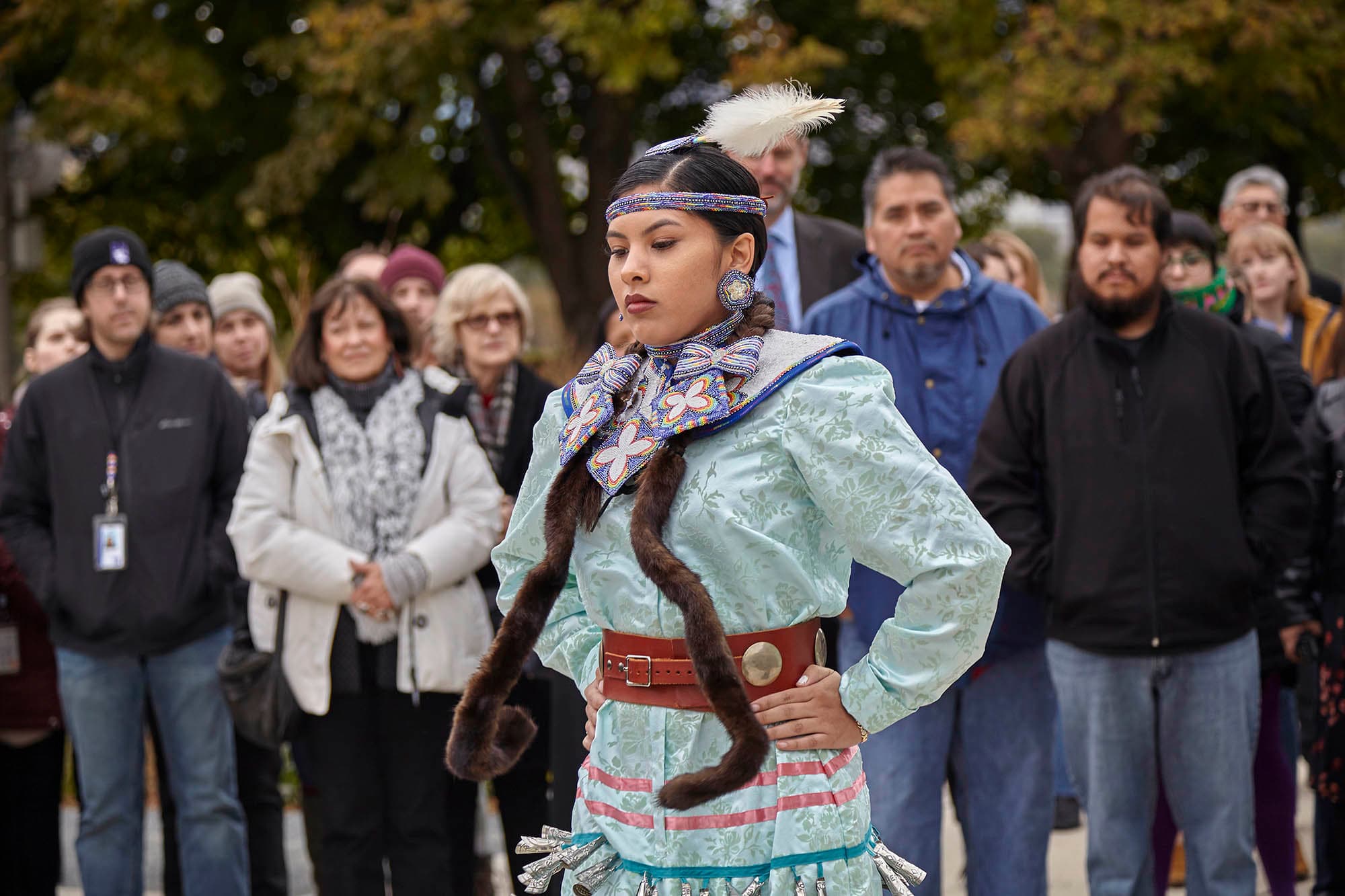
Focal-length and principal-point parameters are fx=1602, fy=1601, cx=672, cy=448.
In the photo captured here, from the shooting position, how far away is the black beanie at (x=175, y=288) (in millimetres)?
6160

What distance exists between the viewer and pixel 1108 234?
4.39m

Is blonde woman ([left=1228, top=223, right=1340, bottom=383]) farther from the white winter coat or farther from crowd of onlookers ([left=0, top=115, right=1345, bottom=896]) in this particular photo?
the white winter coat

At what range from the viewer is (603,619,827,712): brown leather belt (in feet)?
8.54

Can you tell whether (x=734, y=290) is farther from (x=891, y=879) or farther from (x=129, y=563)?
(x=129, y=563)

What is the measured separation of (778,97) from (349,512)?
2.52m

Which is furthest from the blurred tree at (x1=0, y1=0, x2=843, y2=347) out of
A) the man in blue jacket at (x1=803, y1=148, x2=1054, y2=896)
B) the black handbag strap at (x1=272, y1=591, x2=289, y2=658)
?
the man in blue jacket at (x1=803, y1=148, x2=1054, y2=896)

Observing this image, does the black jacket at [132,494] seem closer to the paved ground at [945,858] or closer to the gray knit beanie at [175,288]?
the gray knit beanie at [175,288]

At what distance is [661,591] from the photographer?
8.45 feet

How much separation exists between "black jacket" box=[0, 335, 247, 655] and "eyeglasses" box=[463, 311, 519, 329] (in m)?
0.85

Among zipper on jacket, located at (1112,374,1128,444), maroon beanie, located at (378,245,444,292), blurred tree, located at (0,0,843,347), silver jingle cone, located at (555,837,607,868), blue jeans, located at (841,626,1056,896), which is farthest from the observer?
blurred tree, located at (0,0,843,347)

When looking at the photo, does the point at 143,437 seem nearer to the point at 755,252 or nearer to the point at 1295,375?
the point at 755,252

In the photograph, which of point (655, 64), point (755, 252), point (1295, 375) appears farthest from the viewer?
point (655, 64)

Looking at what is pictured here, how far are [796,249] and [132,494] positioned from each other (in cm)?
232

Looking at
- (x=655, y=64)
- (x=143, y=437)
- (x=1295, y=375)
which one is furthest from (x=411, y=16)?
(x=1295, y=375)
